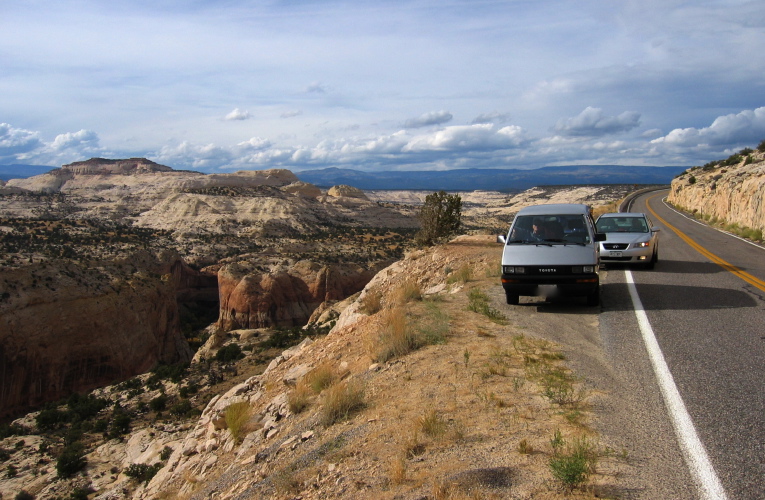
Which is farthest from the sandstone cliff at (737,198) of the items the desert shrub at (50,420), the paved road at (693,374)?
the desert shrub at (50,420)

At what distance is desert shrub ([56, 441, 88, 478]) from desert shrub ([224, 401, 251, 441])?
8.27 meters

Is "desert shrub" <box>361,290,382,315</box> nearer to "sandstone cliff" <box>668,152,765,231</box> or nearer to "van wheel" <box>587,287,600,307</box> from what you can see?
"van wheel" <box>587,287,600,307</box>

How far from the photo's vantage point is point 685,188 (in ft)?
164

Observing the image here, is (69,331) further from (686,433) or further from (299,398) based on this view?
(686,433)

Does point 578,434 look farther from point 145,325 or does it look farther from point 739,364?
point 145,325

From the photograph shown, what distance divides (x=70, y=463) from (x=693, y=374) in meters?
14.8

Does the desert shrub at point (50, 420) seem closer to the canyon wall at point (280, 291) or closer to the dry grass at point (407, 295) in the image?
the dry grass at point (407, 295)

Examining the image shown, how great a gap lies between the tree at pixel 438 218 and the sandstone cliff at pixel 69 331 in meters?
17.2

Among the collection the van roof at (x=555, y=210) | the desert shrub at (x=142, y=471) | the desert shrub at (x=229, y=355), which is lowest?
the desert shrub at (x=229, y=355)

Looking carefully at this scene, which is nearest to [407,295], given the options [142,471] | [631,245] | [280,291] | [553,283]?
[553,283]

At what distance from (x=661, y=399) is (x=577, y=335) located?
8.81 feet

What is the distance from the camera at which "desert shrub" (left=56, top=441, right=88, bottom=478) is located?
13.3 metres

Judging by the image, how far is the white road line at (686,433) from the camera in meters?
3.65

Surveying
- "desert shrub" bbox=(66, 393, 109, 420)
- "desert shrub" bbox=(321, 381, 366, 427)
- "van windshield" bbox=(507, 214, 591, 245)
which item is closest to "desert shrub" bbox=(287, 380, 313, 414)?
"desert shrub" bbox=(321, 381, 366, 427)
